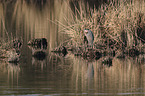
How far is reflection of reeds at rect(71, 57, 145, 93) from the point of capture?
13.2m

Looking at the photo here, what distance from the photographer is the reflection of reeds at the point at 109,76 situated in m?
13.2

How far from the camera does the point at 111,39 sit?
2258cm

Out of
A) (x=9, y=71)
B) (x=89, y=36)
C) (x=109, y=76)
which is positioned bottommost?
(x=109, y=76)

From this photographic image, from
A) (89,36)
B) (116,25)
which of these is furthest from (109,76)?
(116,25)

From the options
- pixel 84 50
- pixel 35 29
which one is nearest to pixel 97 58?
pixel 84 50

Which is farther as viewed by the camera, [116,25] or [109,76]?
Result: [116,25]

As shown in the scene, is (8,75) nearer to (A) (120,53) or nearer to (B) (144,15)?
(A) (120,53)

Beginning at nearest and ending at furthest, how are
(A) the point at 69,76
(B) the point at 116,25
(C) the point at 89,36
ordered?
(A) the point at 69,76 → (C) the point at 89,36 → (B) the point at 116,25

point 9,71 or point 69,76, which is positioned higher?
point 9,71

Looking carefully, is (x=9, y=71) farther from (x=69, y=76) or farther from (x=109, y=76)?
(x=109, y=76)

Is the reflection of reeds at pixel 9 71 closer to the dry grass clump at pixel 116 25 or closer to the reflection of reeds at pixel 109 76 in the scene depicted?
the reflection of reeds at pixel 109 76

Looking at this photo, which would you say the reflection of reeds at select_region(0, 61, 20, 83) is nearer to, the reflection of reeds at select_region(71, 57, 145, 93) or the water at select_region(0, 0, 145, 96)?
the water at select_region(0, 0, 145, 96)

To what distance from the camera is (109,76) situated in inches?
595

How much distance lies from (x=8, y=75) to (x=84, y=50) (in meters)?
5.92
